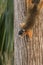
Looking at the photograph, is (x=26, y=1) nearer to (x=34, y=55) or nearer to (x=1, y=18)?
(x=34, y=55)

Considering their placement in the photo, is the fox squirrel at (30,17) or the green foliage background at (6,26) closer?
the fox squirrel at (30,17)

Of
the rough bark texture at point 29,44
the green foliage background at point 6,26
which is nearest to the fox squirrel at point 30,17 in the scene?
the rough bark texture at point 29,44

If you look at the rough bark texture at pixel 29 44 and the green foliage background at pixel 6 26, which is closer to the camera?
the rough bark texture at pixel 29 44

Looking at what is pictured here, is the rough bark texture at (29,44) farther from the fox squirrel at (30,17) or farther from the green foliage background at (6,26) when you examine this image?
the green foliage background at (6,26)

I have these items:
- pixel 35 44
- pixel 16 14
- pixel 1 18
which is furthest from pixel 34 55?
pixel 1 18

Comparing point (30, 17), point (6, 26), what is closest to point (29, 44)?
point (30, 17)

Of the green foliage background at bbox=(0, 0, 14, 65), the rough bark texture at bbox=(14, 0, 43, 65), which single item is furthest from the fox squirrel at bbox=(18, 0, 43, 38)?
the green foliage background at bbox=(0, 0, 14, 65)

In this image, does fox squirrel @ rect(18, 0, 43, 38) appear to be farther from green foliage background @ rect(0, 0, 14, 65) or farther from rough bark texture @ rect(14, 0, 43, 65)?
green foliage background @ rect(0, 0, 14, 65)
